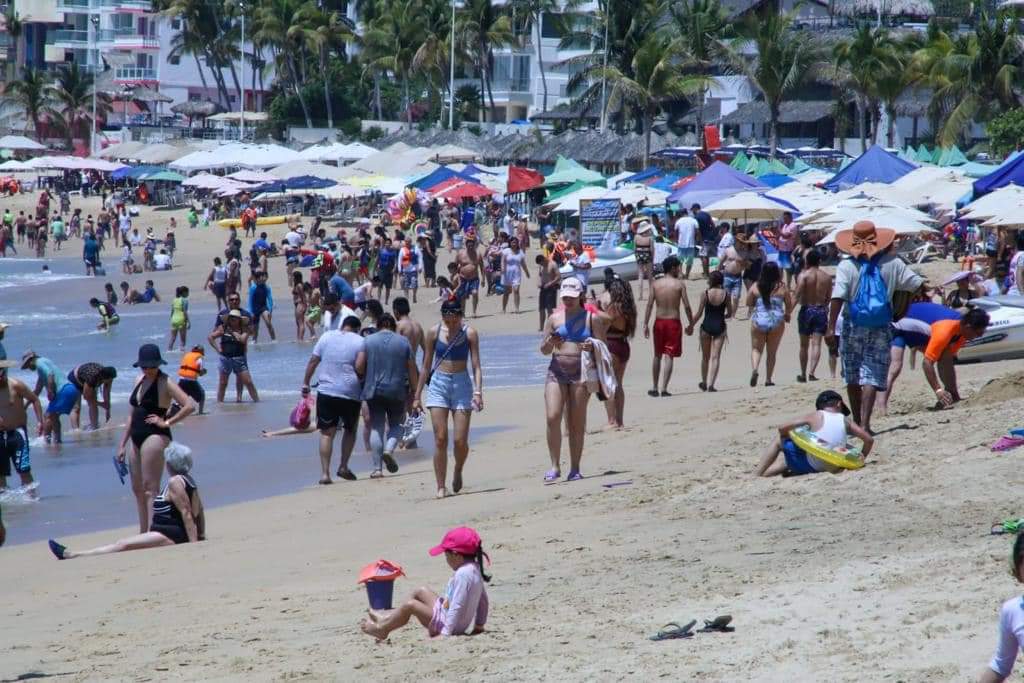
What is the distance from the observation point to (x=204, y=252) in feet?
136

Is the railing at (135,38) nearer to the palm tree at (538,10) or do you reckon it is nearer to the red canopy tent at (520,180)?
the palm tree at (538,10)

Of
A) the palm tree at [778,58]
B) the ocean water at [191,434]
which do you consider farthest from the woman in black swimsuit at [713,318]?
the palm tree at [778,58]

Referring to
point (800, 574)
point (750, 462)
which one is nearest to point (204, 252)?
point (750, 462)

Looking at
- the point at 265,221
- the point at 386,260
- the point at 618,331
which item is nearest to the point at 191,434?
the point at 618,331

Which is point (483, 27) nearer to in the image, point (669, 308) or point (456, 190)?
point (456, 190)

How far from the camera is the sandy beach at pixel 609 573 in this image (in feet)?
18.1

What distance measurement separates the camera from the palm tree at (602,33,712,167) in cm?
5050

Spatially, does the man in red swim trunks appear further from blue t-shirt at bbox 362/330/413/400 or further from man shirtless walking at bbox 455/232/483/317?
man shirtless walking at bbox 455/232/483/317

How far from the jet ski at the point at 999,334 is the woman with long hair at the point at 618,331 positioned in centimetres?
353

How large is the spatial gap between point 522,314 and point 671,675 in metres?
18.9

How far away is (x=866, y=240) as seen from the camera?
920 centimetres

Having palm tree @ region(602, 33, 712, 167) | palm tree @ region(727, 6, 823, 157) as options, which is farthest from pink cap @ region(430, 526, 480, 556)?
palm tree @ region(602, 33, 712, 167)

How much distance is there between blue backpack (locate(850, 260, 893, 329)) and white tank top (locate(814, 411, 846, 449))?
78 centimetres

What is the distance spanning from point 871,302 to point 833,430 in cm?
98
